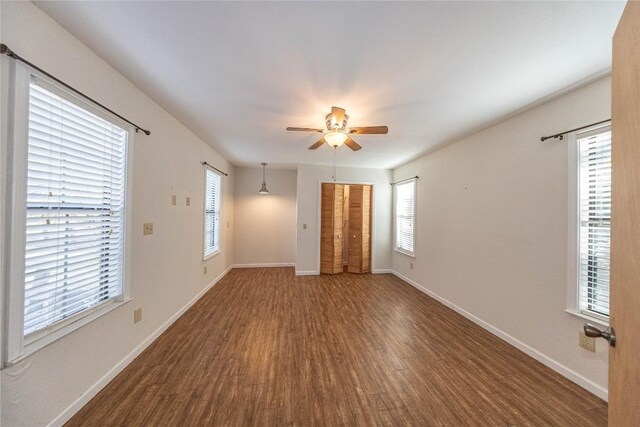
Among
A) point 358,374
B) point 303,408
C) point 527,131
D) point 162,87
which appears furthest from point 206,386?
→ point 527,131

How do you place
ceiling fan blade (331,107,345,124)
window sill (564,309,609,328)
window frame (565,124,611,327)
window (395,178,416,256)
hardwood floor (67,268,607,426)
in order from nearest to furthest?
hardwood floor (67,268,607,426)
window sill (564,309,609,328)
window frame (565,124,611,327)
ceiling fan blade (331,107,345,124)
window (395,178,416,256)

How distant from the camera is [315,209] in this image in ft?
16.2

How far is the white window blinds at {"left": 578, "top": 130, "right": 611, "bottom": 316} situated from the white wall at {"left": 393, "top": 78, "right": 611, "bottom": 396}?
4.2 inches

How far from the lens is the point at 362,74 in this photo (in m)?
1.71

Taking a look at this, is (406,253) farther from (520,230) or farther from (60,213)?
(60,213)

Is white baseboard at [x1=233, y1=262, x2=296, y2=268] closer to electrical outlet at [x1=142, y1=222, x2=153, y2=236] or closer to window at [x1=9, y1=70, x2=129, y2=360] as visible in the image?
electrical outlet at [x1=142, y1=222, x2=153, y2=236]

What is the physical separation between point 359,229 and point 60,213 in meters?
4.46

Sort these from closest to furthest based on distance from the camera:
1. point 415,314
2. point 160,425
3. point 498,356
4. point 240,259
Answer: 1. point 160,425
2. point 498,356
3. point 415,314
4. point 240,259

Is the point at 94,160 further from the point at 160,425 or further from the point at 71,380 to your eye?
the point at 160,425

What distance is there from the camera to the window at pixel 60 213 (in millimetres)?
1161

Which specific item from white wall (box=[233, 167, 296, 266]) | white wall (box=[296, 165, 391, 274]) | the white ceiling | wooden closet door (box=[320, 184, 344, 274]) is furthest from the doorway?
the white ceiling

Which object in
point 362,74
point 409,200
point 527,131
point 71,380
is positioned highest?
point 362,74

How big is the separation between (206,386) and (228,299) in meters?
1.81

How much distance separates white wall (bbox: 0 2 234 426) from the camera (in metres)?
1.19
